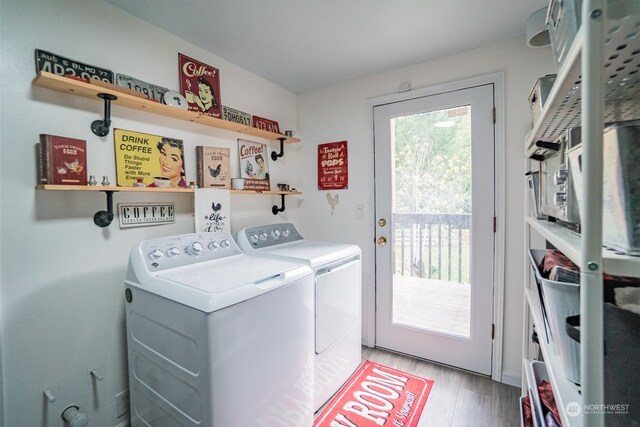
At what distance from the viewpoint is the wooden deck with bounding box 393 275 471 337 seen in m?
2.11

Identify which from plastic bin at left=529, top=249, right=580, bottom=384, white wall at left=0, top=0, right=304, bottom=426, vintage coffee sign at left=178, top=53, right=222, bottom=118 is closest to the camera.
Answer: plastic bin at left=529, top=249, right=580, bottom=384

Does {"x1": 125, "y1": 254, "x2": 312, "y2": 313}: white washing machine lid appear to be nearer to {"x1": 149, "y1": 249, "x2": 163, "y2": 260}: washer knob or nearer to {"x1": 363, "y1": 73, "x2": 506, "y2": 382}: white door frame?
{"x1": 149, "y1": 249, "x2": 163, "y2": 260}: washer knob

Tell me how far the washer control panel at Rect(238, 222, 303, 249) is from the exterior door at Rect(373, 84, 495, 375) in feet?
2.48

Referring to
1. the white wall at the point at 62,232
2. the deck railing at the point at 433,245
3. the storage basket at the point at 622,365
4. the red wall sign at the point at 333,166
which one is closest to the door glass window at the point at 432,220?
the deck railing at the point at 433,245

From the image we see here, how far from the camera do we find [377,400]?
1.80m

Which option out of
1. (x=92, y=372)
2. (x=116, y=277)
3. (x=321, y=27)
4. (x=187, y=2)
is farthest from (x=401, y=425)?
(x=187, y=2)

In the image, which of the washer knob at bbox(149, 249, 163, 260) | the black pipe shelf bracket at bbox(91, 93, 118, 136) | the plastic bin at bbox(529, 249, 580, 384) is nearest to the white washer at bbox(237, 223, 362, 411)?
the washer knob at bbox(149, 249, 163, 260)

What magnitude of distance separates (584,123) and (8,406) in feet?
7.01

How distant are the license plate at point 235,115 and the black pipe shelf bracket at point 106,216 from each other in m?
0.95

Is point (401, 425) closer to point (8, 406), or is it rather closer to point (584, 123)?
point (584, 123)

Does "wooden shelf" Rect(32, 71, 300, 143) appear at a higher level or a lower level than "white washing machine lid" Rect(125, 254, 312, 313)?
higher

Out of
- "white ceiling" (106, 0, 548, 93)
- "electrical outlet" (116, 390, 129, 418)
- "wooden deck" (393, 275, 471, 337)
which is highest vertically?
"white ceiling" (106, 0, 548, 93)

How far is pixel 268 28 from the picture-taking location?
Result: 67.0 inches

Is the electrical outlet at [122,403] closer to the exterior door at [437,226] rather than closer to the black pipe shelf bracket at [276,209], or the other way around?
the black pipe shelf bracket at [276,209]
